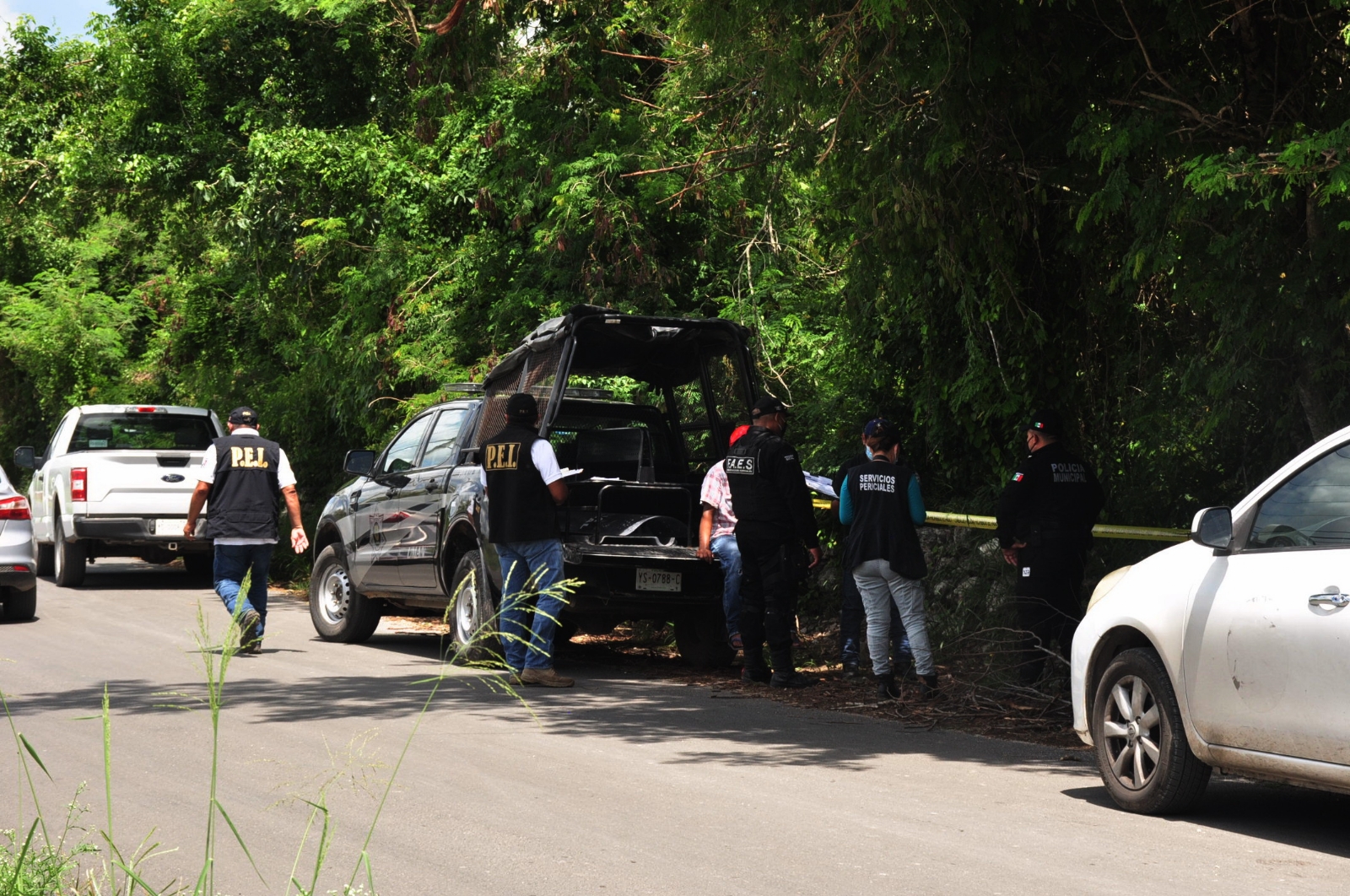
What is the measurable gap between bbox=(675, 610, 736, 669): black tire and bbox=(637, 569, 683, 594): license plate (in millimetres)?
590

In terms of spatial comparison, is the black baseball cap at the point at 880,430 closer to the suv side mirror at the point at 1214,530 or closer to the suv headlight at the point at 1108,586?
the suv headlight at the point at 1108,586

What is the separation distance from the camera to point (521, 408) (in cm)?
1041

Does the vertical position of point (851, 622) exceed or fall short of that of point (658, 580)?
it falls short

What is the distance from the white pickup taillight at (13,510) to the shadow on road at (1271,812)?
10668mm

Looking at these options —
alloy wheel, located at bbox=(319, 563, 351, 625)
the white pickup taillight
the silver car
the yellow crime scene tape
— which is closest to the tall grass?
the yellow crime scene tape

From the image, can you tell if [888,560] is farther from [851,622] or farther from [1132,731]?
[1132,731]

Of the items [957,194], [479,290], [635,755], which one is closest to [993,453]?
[957,194]

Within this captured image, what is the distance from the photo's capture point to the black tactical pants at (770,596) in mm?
10445

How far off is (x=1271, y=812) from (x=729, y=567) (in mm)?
5005

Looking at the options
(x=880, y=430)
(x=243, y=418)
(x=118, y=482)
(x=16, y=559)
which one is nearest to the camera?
(x=880, y=430)

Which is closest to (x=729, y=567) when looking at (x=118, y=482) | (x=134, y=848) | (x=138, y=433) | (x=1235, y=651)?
(x=1235, y=651)

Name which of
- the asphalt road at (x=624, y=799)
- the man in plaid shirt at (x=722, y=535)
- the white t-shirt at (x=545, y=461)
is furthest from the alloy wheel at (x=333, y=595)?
the man in plaid shirt at (x=722, y=535)

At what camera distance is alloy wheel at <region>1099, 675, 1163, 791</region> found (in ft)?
21.4

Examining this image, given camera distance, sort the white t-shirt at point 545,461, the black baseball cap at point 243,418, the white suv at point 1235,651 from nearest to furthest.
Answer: the white suv at point 1235,651, the white t-shirt at point 545,461, the black baseball cap at point 243,418
